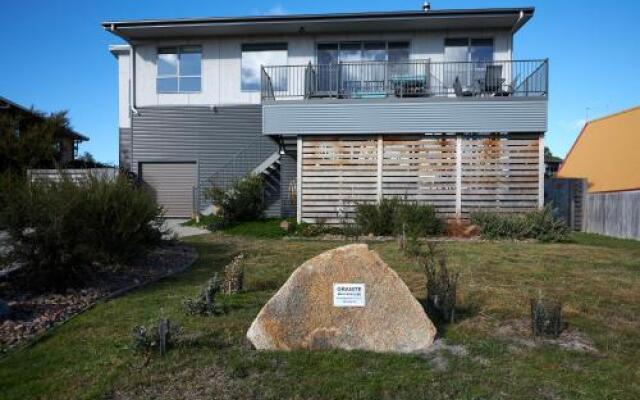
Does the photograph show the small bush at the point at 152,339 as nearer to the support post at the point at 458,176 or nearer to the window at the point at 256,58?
the support post at the point at 458,176

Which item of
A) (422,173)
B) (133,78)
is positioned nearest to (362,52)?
(422,173)

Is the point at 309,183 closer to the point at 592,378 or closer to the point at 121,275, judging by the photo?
the point at 121,275

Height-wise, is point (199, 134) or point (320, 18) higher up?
point (320, 18)

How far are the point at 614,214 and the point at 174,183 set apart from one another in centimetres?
1603

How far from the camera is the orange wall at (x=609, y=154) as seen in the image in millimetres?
23984

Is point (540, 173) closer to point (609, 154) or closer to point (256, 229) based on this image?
point (256, 229)

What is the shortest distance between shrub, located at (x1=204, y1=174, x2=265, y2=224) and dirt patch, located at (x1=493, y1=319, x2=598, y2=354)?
40.0ft

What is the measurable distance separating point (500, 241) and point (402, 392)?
34.6ft

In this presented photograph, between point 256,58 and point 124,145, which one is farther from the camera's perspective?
point 124,145

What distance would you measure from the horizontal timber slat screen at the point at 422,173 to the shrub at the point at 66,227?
802 centimetres

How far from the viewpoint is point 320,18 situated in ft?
61.0

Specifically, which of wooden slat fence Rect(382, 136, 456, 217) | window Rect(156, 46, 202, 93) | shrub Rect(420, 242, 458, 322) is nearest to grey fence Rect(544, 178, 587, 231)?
wooden slat fence Rect(382, 136, 456, 217)

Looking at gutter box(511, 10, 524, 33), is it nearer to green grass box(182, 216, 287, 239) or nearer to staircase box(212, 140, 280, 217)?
staircase box(212, 140, 280, 217)

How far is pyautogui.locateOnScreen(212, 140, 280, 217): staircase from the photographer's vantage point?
66.1 ft
